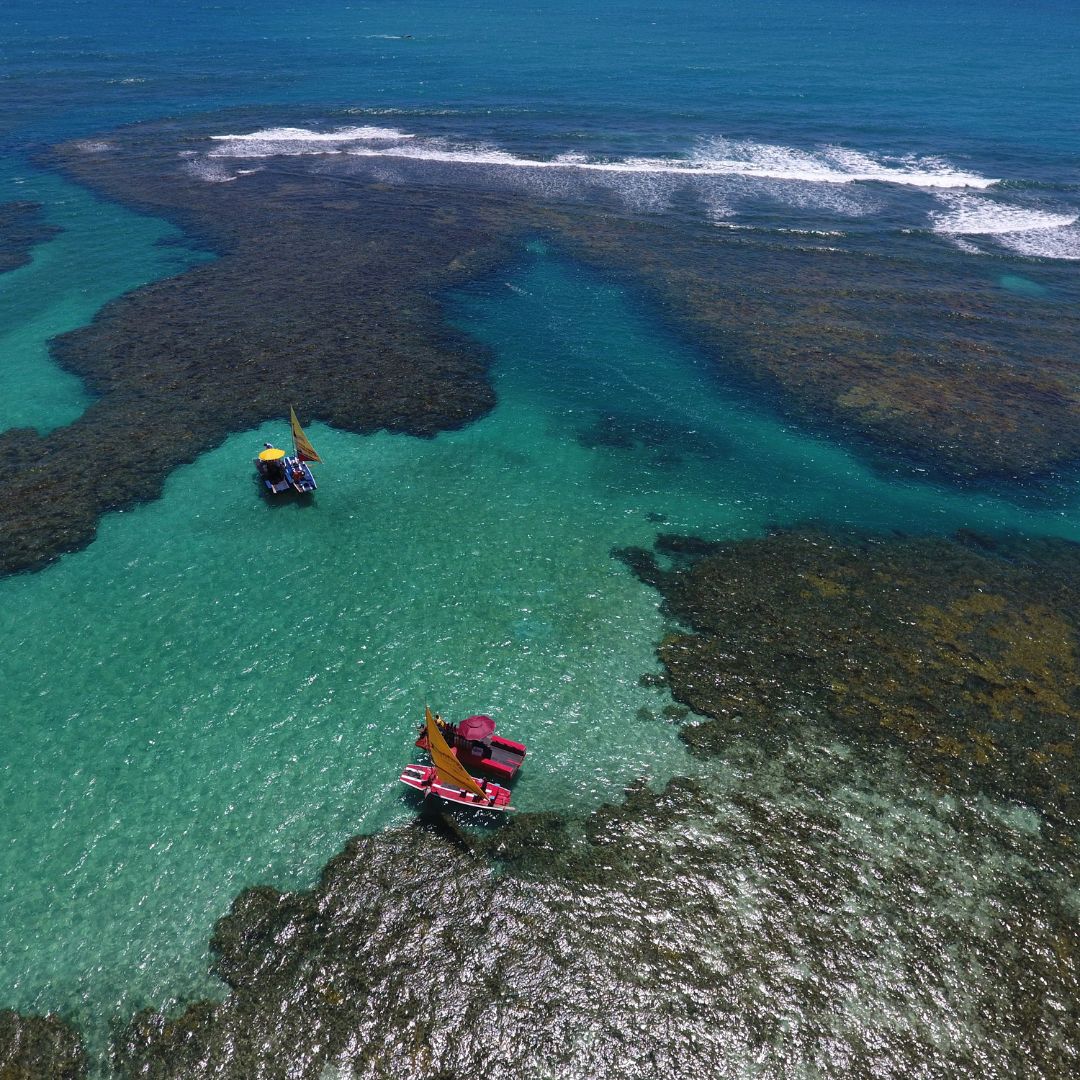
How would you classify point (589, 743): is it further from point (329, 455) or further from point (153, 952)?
point (329, 455)

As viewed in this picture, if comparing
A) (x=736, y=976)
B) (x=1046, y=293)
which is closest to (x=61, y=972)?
(x=736, y=976)

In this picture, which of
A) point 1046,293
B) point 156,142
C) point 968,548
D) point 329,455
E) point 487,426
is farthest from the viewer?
point 156,142

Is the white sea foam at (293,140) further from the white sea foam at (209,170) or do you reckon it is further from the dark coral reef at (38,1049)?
the dark coral reef at (38,1049)

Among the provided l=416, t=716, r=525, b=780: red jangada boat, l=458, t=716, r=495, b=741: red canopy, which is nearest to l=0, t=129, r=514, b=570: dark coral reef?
l=416, t=716, r=525, b=780: red jangada boat

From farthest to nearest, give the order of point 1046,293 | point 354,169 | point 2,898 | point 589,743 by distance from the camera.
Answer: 1. point 354,169
2. point 1046,293
3. point 589,743
4. point 2,898

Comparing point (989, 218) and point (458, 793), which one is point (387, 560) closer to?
point (458, 793)

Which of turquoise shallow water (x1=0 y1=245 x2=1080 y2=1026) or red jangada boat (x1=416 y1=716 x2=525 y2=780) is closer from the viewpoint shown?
turquoise shallow water (x1=0 y1=245 x2=1080 y2=1026)

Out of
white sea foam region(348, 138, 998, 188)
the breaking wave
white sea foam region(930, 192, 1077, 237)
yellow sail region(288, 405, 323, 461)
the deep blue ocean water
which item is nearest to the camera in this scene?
the deep blue ocean water

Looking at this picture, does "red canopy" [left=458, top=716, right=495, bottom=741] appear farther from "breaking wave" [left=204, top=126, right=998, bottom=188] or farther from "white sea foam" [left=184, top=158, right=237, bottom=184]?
"white sea foam" [left=184, top=158, right=237, bottom=184]
